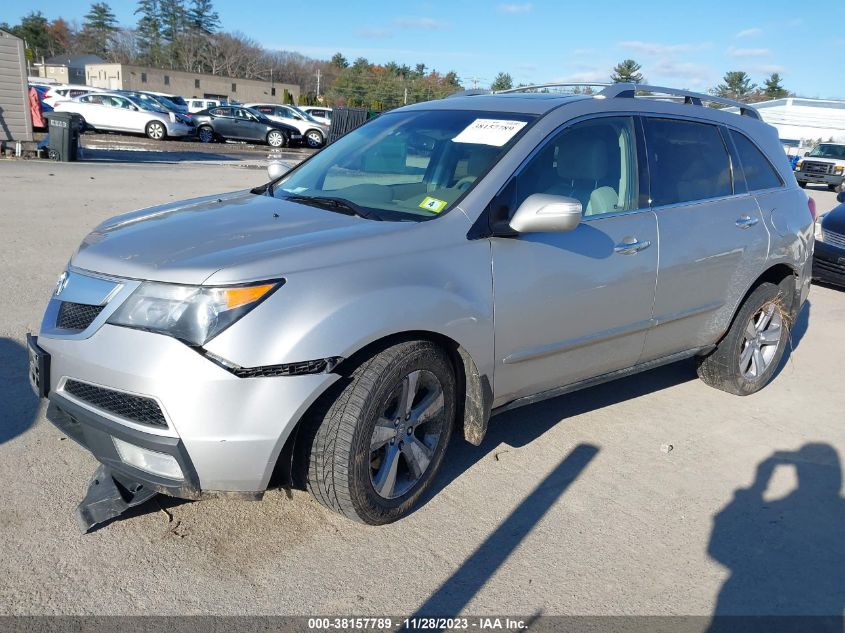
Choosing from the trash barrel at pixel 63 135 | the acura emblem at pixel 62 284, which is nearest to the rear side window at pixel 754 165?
the acura emblem at pixel 62 284

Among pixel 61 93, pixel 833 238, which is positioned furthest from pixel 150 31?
pixel 833 238

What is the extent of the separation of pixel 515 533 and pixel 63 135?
17.3 m

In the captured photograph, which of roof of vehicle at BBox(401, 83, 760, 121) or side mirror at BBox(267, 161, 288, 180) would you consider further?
side mirror at BBox(267, 161, 288, 180)

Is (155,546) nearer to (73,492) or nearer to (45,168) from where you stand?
(73,492)

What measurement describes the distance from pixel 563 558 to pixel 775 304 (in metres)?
2.98

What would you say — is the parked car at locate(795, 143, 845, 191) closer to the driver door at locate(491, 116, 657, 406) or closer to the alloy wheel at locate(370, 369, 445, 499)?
the driver door at locate(491, 116, 657, 406)

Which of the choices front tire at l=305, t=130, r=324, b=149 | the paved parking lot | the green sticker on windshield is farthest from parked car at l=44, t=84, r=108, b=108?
the green sticker on windshield

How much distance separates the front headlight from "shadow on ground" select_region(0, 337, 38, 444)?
1.59m

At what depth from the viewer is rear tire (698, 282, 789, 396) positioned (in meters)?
4.86

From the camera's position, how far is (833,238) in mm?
9055

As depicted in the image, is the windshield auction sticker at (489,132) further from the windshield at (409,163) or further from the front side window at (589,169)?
the front side window at (589,169)

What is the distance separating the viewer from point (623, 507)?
351 centimetres

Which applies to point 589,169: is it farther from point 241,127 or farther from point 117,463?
point 241,127

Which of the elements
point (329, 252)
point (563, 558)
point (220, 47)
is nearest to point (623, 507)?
point (563, 558)
